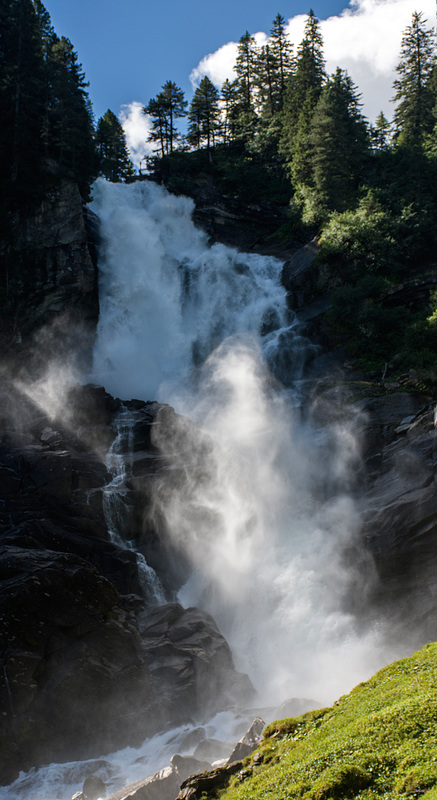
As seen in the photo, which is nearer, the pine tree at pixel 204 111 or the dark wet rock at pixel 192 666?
the dark wet rock at pixel 192 666

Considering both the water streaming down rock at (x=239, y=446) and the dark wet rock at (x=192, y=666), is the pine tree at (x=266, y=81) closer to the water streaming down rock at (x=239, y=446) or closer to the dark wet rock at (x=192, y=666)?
the water streaming down rock at (x=239, y=446)

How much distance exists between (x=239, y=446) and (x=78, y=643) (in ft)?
47.8

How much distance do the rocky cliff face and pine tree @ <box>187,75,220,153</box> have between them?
29842 mm

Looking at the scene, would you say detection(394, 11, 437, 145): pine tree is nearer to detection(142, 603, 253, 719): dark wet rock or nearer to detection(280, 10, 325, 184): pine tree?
detection(280, 10, 325, 184): pine tree

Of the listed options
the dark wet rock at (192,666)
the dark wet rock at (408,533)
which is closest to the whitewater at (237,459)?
the dark wet rock at (192,666)

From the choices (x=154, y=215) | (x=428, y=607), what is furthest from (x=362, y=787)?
(x=154, y=215)

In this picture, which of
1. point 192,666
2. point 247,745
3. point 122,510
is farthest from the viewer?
point 122,510

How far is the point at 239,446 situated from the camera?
2886cm

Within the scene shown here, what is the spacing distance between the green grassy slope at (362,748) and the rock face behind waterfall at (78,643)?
8.31 meters

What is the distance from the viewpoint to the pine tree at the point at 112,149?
2399 inches

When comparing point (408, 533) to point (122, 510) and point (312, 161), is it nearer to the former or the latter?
point (122, 510)

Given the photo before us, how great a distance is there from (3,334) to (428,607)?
3261 cm

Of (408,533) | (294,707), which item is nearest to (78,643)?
(294,707)

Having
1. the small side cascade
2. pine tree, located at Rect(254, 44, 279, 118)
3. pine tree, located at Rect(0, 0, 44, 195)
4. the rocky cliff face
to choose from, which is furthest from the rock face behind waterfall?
pine tree, located at Rect(254, 44, 279, 118)
